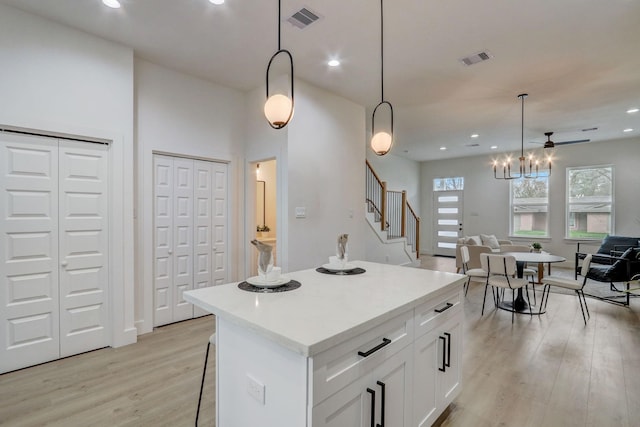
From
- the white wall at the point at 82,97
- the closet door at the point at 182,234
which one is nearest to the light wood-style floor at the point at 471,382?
the closet door at the point at 182,234

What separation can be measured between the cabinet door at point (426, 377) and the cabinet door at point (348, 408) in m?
0.45

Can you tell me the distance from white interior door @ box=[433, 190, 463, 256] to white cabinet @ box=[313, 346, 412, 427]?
9.13 metres

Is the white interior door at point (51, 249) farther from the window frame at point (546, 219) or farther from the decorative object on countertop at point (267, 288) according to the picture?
the window frame at point (546, 219)

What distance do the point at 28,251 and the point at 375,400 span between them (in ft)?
10.7

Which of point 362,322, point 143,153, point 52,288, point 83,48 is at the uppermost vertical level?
point 83,48

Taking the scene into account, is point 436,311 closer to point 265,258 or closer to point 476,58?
point 265,258

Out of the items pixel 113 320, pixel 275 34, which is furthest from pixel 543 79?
pixel 113 320

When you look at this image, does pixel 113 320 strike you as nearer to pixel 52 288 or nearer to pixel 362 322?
pixel 52 288

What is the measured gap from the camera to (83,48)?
311 centimetres

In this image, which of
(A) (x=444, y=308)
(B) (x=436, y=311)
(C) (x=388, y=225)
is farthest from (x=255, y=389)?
(C) (x=388, y=225)

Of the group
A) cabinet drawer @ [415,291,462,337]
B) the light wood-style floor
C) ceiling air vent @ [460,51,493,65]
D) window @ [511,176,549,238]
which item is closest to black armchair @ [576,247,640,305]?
the light wood-style floor

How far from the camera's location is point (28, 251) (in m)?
2.89

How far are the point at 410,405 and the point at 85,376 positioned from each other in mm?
2681

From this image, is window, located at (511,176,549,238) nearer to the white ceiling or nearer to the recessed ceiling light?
the white ceiling
